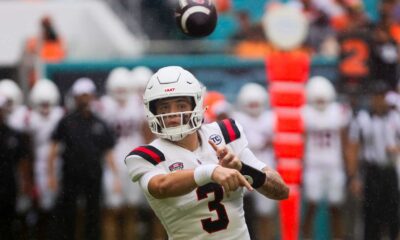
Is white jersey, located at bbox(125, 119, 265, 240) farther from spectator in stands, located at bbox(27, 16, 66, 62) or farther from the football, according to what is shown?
spectator in stands, located at bbox(27, 16, 66, 62)

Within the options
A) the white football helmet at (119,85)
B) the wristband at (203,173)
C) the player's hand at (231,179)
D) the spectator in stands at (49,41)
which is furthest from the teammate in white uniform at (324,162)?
the player's hand at (231,179)

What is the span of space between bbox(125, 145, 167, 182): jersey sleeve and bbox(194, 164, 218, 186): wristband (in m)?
0.32

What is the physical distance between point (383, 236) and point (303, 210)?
852 mm

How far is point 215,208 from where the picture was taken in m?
4.92

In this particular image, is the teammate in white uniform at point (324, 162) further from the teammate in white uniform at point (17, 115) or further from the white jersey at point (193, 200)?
the white jersey at point (193, 200)

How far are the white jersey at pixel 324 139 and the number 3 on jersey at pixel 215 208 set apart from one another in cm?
544

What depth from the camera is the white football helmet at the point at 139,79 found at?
10.5 meters

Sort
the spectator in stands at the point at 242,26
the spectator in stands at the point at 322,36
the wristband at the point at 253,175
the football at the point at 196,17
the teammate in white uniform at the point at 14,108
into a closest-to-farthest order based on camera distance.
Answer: the wristband at the point at 253,175
the football at the point at 196,17
the teammate in white uniform at the point at 14,108
the spectator in stands at the point at 322,36
the spectator in stands at the point at 242,26

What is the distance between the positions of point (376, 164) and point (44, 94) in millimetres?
3024

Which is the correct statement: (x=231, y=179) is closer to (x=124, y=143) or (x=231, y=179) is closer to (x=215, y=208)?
(x=215, y=208)

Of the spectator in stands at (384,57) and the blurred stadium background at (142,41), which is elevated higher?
the blurred stadium background at (142,41)

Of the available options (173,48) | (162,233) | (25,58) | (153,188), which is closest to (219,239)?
(153,188)

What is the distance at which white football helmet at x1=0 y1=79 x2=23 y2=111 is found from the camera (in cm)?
1044

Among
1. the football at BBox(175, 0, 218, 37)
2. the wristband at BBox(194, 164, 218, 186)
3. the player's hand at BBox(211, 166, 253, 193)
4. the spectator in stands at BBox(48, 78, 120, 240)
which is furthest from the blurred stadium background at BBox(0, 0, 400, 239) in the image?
the player's hand at BBox(211, 166, 253, 193)
